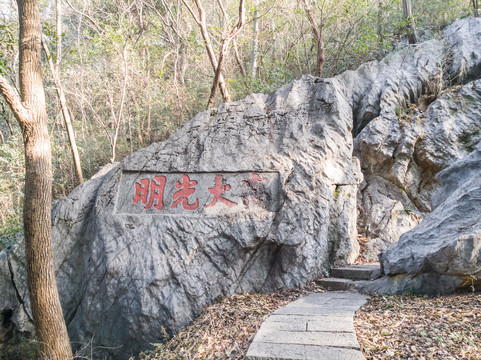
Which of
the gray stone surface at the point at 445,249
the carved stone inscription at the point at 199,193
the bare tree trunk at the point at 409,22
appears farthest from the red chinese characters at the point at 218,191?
the bare tree trunk at the point at 409,22

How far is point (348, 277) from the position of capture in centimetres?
496

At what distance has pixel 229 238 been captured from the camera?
4.94 m

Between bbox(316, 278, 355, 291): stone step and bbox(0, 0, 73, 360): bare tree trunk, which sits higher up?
bbox(0, 0, 73, 360): bare tree trunk

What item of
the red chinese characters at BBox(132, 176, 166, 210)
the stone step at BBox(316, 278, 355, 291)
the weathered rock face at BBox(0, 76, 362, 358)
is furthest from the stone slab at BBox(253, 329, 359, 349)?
the red chinese characters at BBox(132, 176, 166, 210)

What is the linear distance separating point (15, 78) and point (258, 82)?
27.5ft

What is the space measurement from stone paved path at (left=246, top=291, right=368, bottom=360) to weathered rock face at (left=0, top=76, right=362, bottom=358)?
3.55 feet

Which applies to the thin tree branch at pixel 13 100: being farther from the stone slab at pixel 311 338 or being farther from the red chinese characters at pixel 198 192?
the stone slab at pixel 311 338

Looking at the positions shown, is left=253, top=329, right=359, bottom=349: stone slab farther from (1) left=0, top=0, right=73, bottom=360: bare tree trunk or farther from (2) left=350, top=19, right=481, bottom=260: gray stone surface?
(2) left=350, top=19, right=481, bottom=260: gray stone surface

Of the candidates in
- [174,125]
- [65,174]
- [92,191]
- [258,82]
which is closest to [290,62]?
[258,82]

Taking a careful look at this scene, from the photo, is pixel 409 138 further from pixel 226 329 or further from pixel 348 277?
pixel 226 329

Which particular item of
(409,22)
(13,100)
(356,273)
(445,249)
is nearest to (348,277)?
(356,273)

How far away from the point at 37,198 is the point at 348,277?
4.43 m

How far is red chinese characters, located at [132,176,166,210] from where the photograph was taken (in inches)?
Result: 213

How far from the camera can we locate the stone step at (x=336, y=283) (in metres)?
4.69
